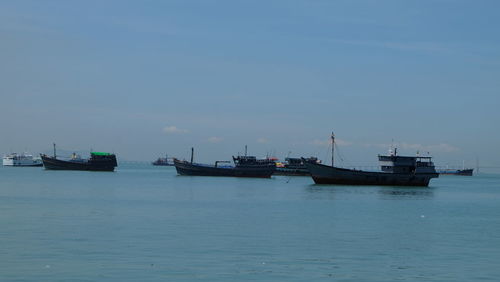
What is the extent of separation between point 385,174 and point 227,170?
49.9 meters

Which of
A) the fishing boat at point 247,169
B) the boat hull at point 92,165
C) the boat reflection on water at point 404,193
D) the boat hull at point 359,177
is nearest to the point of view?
the boat reflection on water at point 404,193

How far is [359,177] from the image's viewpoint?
96.9 meters

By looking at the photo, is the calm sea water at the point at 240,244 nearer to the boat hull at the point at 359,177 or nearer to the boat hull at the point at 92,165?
the boat hull at the point at 359,177

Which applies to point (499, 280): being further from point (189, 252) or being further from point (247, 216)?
point (247, 216)

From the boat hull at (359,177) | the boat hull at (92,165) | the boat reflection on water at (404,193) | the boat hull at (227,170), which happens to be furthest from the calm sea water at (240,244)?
the boat hull at (92,165)

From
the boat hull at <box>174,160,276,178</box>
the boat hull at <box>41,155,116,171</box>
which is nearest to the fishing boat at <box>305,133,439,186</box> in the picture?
the boat hull at <box>174,160,276,178</box>

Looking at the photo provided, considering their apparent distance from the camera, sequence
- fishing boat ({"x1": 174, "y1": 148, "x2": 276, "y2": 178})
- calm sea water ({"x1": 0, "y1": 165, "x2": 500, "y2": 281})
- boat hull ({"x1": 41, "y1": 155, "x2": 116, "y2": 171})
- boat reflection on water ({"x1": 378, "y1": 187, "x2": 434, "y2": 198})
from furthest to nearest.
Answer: boat hull ({"x1": 41, "y1": 155, "x2": 116, "y2": 171}) → fishing boat ({"x1": 174, "y1": 148, "x2": 276, "y2": 178}) → boat reflection on water ({"x1": 378, "y1": 187, "x2": 434, "y2": 198}) → calm sea water ({"x1": 0, "y1": 165, "x2": 500, "y2": 281})

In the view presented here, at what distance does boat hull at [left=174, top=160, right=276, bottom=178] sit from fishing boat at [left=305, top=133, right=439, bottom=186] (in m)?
38.8

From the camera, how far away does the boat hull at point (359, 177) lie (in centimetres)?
9512

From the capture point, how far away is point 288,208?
57.7 metres

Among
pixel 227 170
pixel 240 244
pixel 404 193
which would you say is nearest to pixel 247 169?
pixel 227 170

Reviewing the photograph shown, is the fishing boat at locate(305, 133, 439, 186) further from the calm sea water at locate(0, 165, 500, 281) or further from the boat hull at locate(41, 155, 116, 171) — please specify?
the boat hull at locate(41, 155, 116, 171)

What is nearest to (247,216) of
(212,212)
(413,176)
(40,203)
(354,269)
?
(212,212)

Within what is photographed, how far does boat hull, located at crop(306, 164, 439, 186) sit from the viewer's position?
9512 cm
